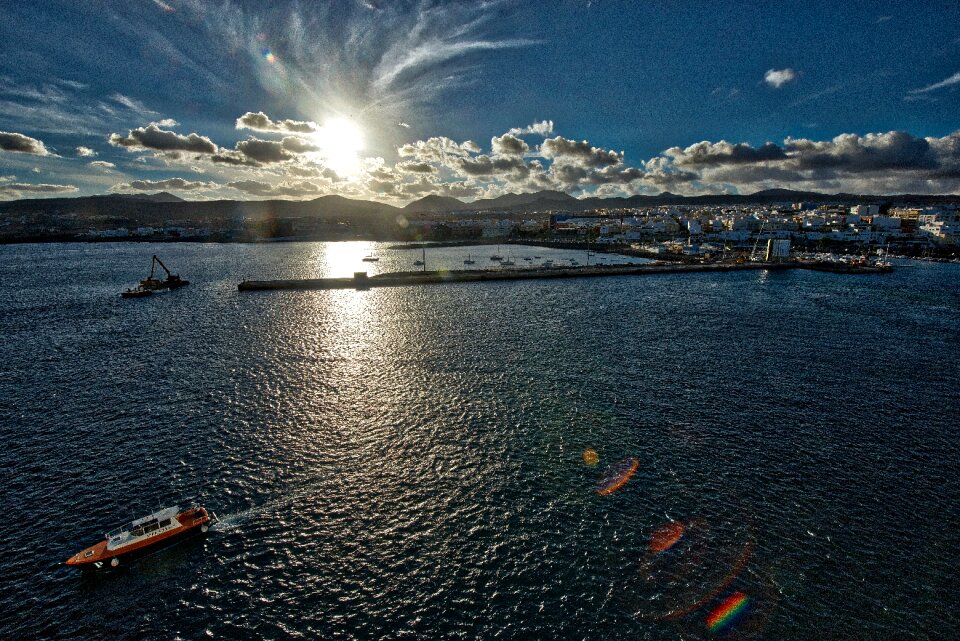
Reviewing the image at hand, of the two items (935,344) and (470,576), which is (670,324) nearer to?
(935,344)

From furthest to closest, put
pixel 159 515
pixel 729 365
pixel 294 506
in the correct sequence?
pixel 729 365 → pixel 294 506 → pixel 159 515

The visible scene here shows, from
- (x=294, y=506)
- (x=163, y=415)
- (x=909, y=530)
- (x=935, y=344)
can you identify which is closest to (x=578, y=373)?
(x=909, y=530)

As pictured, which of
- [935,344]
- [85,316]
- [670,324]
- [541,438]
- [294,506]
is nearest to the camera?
[294,506]

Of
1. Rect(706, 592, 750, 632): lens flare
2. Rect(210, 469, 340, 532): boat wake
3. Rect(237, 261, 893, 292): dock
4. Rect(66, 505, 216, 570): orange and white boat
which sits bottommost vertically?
Rect(706, 592, 750, 632): lens flare

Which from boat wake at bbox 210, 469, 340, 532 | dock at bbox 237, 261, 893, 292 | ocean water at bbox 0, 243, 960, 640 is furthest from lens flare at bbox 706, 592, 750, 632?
dock at bbox 237, 261, 893, 292

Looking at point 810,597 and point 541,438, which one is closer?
point 810,597

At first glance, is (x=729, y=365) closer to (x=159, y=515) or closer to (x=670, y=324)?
(x=670, y=324)

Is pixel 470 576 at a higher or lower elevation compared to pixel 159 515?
lower

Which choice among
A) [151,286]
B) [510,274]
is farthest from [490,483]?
[151,286]

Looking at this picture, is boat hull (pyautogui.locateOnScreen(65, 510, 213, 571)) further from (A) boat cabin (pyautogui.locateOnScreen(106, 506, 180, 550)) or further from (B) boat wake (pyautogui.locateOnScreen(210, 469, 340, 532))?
(B) boat wake (pyautogui.locateOnScreen(210, 469, 340, 532))
